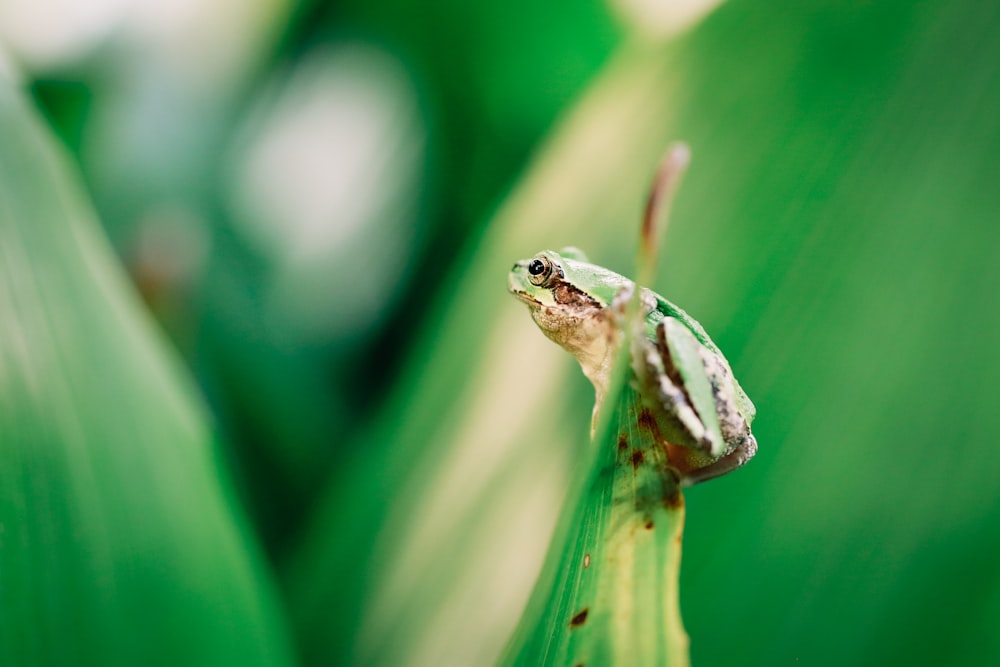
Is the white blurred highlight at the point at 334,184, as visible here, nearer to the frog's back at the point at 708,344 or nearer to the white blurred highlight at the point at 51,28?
the white blurred highlight at the point at 51,28

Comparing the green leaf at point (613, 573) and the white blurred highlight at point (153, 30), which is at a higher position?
the white blurred highlight at point (153, 30)

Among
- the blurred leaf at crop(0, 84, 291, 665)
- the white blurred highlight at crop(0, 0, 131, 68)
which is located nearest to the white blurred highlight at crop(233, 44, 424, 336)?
the white blurred highlight at crop(0, 0, 131, 68)

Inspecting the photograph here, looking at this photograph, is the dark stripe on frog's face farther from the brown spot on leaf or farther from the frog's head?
the brown spot on leaf

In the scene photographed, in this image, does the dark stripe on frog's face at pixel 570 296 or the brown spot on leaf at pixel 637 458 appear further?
the dark stripe on frog's face at pixel 570 296

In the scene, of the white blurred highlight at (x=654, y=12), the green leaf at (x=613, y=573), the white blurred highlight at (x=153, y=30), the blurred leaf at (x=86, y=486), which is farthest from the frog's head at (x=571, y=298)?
the white blurred highlight at (x=153, y=30)

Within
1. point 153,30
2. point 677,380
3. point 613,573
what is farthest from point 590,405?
point 153,30

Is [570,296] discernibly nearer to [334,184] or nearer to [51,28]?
[334,184]
